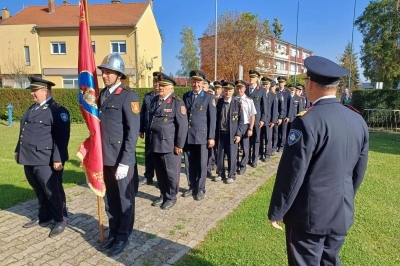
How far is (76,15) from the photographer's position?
27.8m

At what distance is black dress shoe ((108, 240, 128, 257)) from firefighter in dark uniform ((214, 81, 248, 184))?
306 centimetres

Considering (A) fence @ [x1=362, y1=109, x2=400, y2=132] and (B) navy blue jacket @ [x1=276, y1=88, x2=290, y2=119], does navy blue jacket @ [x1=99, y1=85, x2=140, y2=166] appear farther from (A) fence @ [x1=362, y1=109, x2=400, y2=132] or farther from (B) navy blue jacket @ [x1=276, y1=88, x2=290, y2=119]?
(A) fence @ [x1=362, y1=109, x2=400, y2=132]

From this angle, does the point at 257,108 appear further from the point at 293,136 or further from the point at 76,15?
the point at 76,15

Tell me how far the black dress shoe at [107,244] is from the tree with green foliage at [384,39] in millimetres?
18410

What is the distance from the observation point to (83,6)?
3.38 metres

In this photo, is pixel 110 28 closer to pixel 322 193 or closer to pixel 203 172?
pixel 203 172

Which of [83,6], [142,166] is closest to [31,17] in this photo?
[142,166]

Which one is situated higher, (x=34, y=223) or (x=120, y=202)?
(x=120, y=202)

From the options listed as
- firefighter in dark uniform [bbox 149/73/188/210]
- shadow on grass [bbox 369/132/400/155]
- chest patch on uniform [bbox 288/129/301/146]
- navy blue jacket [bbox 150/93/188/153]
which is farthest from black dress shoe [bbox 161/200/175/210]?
shadow on grass [bbox 369/132/400/155]

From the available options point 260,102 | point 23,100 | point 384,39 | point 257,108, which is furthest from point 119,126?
point 384,39

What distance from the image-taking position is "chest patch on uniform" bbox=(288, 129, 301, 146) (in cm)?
189

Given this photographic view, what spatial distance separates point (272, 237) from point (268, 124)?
15.5 feet

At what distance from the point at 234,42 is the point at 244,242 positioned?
2701 cm

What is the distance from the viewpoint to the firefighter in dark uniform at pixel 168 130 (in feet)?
14.6
